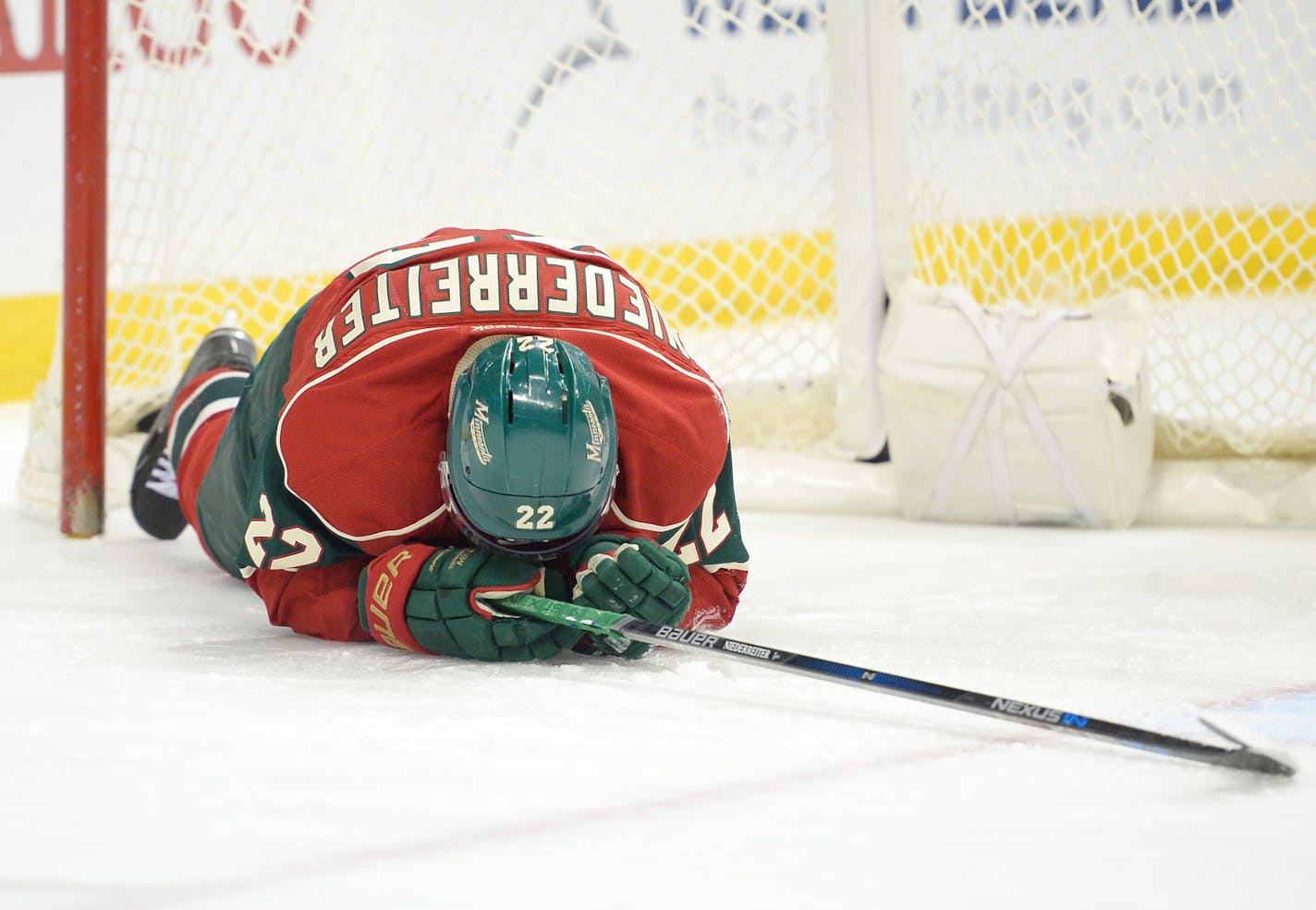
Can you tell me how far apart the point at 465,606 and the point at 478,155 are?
1.96 metres

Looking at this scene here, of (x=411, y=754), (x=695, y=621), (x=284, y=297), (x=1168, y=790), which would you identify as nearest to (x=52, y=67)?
(x=284, y=297)

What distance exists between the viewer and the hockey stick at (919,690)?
4.05 feet

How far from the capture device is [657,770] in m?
1.28

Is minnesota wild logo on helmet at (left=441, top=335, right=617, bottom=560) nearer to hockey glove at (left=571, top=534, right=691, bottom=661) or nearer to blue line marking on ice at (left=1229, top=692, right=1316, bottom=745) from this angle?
hockey glove at (left=571, top=534, right=691, bottom=661)

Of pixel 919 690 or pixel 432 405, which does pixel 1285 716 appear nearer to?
pixel 919 690

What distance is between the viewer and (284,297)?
3400mm

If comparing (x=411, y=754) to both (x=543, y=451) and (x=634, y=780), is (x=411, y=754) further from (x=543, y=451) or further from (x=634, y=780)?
(x=543, y=451)

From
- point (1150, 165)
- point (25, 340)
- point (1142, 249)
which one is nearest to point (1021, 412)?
point (1150, 165)

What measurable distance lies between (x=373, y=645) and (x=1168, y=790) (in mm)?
923

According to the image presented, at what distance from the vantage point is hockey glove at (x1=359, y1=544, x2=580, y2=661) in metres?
1.59

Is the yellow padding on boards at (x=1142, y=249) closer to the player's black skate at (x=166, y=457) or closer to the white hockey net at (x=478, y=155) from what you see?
the white hockey net at (x=478, y=155)

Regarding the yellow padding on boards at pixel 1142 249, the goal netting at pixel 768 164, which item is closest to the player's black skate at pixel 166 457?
the goal netting at pixel 768 164

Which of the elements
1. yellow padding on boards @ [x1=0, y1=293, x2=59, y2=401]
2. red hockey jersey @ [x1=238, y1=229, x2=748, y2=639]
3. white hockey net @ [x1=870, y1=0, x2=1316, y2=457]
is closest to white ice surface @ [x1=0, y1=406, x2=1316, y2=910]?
red hockey jersey @ [x1=238, y1=229, x2=748, y2=639]

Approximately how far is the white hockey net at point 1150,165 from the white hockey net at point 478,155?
0.77 ft
